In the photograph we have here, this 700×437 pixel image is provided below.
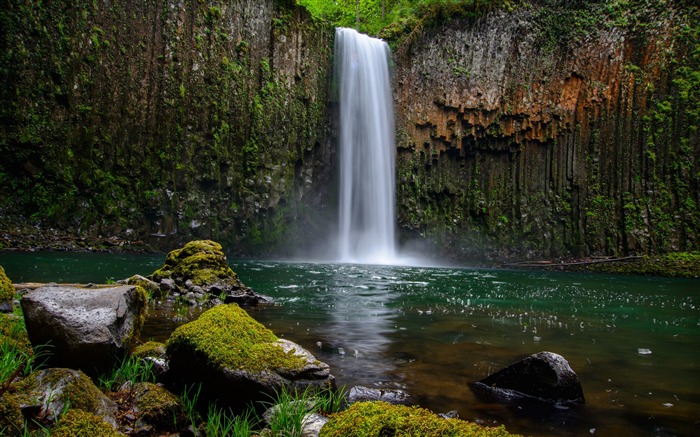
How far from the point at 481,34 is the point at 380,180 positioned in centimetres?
1268

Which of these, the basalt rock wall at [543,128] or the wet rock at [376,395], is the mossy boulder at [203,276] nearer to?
the wet rock at [376,395]

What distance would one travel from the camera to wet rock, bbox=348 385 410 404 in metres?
4.20

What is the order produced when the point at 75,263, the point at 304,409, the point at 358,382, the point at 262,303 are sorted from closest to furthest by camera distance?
the point at 304,409, the point at 358,382, the point at 262,303, the point at 75,263

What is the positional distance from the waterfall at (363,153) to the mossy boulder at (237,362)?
2588 cm

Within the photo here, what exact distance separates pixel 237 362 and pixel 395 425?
70.8 inches

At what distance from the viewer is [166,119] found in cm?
2494

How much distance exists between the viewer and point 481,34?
104ft

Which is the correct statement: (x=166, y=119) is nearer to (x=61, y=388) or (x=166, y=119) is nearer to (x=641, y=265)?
(x=61, y=388)

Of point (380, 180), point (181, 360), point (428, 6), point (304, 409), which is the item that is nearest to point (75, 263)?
point (181, 360)

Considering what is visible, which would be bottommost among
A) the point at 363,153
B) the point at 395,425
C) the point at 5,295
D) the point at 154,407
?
the point at 154,407

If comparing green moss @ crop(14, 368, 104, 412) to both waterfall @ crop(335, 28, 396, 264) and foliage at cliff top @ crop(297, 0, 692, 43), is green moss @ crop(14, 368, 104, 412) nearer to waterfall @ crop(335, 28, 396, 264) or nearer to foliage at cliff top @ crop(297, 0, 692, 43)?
waterfall @ crop(335, 28, 396, 264)

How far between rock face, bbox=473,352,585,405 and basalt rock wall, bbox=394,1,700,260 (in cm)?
2697

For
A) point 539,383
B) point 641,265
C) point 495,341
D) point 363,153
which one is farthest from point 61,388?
point 641,265

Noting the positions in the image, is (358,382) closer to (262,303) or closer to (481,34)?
(262,303)
